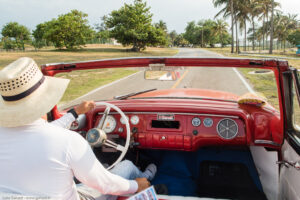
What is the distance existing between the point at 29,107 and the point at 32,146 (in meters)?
0.22

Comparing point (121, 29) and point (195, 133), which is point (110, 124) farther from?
point (121, 29)

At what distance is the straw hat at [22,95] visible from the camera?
128 cm

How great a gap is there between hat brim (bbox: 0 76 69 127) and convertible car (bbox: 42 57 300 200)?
96 cm

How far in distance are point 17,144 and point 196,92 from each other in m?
2.85

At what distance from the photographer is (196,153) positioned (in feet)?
11.6

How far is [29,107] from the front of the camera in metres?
1.32

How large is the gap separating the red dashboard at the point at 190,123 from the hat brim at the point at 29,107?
1.53 metres

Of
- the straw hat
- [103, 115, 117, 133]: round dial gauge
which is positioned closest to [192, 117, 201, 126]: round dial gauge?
[103, 115, 117, 133]: round dial gauge

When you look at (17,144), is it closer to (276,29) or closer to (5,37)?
(5,37)

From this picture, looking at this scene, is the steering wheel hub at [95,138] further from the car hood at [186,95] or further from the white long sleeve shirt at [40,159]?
the car hood at [186,95]

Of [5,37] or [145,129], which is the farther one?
[5,37]

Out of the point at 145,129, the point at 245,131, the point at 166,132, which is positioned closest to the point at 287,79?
the point at 245,131

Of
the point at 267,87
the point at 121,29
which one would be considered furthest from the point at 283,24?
the point at 267,87

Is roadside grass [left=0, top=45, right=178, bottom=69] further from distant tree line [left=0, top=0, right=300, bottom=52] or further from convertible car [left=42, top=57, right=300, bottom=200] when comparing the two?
convertible car [left=42, top=57, right=300, bottom=200]
